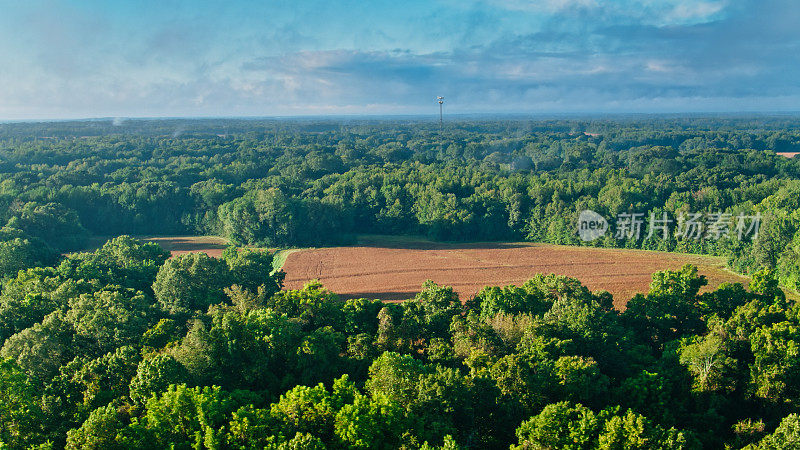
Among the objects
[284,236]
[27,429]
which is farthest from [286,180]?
[27,429]

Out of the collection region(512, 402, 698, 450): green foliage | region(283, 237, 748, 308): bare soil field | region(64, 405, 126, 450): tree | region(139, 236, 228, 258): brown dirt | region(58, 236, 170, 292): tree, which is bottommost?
region(283, 237, 748, 308): bare soil field

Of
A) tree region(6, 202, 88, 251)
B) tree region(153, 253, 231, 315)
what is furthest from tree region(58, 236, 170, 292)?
tree region(6, 202, 88, 251)

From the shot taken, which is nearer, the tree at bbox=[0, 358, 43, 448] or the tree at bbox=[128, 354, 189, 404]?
the tree at bbox=[0, 358, 43, 448]

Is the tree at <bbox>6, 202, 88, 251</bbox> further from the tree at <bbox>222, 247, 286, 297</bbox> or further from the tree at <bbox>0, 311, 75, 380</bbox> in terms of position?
the tree at <bbox>0, 311, 75, 380</bbox>

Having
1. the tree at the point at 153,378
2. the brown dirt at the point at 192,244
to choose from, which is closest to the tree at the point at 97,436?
the tree at the point at 153,378

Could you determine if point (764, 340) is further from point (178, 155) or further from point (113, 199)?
point (178, 155)

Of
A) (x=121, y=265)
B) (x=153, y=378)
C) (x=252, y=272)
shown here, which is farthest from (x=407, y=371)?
(x=121, y=265)

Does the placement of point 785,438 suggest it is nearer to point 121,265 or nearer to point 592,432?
point 592,432

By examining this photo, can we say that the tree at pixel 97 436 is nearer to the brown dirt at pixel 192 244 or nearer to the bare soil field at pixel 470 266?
the bare soil field at pixel 470 266

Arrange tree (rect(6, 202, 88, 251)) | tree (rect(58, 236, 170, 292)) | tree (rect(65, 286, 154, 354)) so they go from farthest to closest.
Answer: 1. tree (rect(6, 202, 88, 251))
2. tree (rect(58, 236, 170, 292))
3. tree (rect(65, 286, 154, 354))
